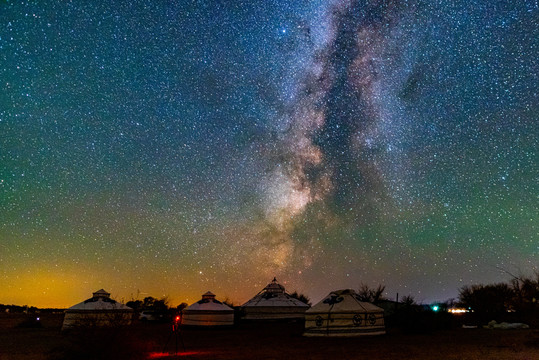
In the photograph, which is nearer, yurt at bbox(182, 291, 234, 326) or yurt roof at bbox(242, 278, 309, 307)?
yurt at bbox(182, 291, 234, 326)

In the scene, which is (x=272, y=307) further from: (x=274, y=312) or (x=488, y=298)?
(x=488, y=298)

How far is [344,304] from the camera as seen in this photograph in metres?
29.9

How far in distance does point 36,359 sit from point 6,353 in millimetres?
3510

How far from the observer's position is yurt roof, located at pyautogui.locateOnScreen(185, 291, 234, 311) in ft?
148

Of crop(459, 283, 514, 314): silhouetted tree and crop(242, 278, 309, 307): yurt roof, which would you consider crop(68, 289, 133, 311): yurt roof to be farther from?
crop(459, 283, 514, 314): silhouetted tree

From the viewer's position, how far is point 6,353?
731 inches

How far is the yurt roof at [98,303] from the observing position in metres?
36.8

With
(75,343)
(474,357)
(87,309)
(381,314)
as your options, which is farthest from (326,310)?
(87,309)

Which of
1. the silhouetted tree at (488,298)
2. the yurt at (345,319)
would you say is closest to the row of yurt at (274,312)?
the yurt at (345,319)

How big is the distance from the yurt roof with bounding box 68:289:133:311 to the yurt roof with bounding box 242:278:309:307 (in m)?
18.0

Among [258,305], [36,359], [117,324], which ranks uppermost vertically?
[258,305]

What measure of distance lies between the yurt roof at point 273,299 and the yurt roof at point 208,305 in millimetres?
6144

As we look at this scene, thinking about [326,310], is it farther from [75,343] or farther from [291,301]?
[291,301]

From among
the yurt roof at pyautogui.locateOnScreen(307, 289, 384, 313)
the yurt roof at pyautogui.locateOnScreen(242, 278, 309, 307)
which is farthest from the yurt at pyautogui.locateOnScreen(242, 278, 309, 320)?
the yurt roof at pyautogui.locateOnScreen(307, 289, 384, 313)
